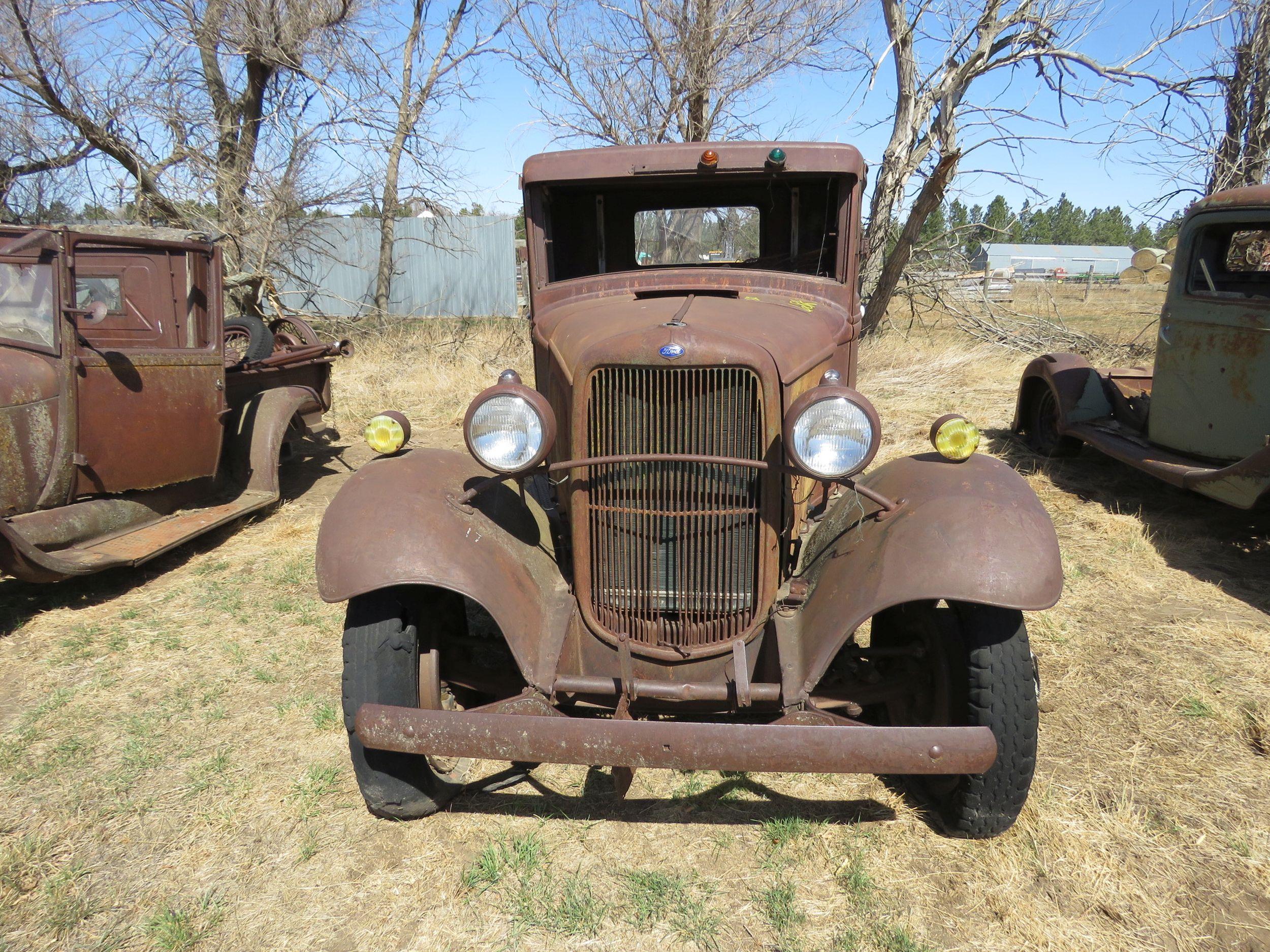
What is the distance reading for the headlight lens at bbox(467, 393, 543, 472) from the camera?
8.25 ft

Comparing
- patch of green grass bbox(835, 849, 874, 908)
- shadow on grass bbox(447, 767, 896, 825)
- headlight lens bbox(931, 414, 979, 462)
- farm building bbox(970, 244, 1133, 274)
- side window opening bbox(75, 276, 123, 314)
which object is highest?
farm building bbox(970, 244, 1133, 274)

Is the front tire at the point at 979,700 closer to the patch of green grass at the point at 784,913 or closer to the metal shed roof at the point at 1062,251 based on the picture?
the patch of green grass at the point at 784,913

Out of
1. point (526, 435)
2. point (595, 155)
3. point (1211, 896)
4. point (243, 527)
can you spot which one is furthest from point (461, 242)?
point (1211, 896)

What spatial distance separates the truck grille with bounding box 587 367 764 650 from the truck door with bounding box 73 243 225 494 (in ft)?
11.6

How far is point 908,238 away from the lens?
10.2m

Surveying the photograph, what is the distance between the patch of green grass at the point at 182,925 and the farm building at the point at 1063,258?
1833 inches

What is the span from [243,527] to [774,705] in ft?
15.1

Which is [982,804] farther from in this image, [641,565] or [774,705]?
[641,565]

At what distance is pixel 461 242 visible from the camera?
16453mm

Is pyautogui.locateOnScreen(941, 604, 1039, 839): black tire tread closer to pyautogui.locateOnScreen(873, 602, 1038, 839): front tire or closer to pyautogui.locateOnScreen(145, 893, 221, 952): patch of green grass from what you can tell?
pyautogui.locateOnScreen(873, 602, 1038, 839): front tire

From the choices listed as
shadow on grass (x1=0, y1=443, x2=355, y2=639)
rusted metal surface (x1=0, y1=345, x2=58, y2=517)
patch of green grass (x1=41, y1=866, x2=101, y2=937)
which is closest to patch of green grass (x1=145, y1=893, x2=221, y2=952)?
patch of green grass (x1=41, y1=866, x2=101, y2=937)

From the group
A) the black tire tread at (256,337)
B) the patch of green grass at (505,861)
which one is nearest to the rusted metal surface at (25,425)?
the black tire tread at (256,337)

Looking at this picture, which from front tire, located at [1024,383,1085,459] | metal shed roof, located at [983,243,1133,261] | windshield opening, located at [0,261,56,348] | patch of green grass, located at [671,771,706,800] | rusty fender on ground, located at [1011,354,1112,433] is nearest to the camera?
patch of green grass, located at [671,771,706,800]

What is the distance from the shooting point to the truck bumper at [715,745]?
2.08m
